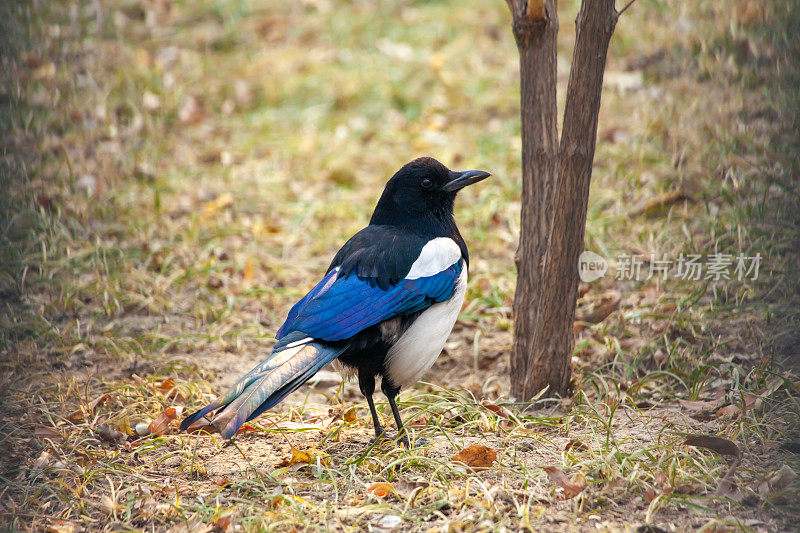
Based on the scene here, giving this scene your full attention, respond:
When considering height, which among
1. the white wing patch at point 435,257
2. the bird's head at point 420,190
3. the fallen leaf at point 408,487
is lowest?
the fallen leaf at point 408,487

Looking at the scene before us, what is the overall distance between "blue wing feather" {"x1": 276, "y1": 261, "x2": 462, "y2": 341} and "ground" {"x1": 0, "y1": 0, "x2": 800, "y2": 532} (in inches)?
17.1

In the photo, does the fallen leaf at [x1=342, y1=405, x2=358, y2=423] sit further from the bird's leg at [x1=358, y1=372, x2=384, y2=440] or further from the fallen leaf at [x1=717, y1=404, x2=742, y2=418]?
the fallen leaf at [x1=717, y1=404, x2=742, y2=418]

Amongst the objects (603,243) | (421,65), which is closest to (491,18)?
(421,65)

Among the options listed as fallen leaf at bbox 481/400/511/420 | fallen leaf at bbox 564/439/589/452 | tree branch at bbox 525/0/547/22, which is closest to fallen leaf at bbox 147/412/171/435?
fallen leaf at bbox 481/400/511/420

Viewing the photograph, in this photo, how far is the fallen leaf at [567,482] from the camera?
2328 mm

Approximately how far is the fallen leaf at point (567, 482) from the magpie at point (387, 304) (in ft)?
1.95

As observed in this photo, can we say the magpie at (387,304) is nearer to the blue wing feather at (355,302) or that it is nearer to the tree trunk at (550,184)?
the blue wing feather at (355,302)

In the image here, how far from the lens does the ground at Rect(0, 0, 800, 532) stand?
2422 millimetres

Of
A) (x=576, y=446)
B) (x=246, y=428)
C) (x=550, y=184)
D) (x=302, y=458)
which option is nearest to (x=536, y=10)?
(x=550, y=184)

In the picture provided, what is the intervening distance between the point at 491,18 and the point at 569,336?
486 cm

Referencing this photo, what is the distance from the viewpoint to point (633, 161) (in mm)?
4781

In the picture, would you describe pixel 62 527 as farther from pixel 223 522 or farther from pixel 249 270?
pixel 249 270

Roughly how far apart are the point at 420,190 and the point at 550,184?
0.53m
